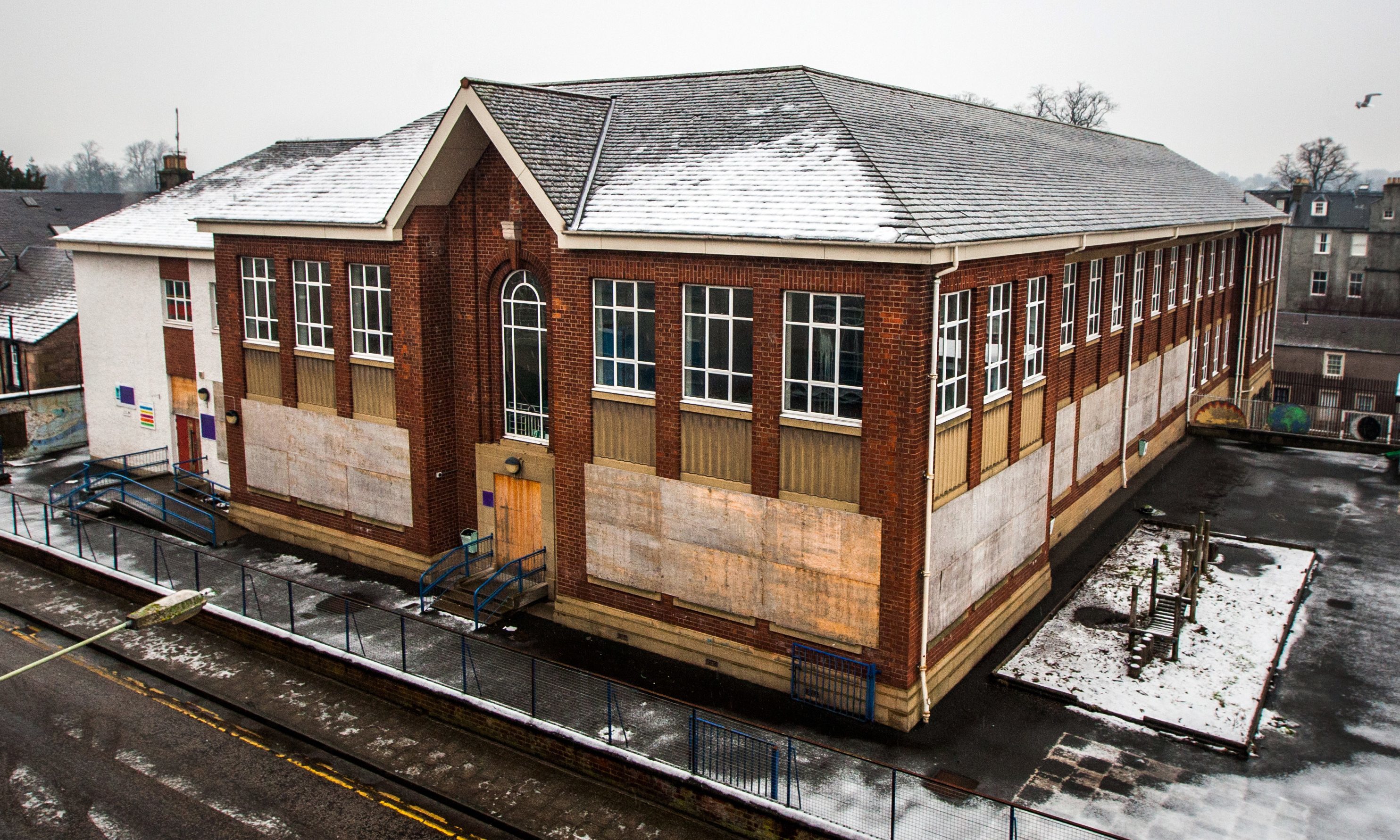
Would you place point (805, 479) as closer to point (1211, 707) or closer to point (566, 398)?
point (566, 398)

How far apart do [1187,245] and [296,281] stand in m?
24.6

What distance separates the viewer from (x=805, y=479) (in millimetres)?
15344

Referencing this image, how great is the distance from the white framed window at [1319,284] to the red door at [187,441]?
65.2 metres

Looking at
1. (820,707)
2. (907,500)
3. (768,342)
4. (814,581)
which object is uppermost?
(768,342)

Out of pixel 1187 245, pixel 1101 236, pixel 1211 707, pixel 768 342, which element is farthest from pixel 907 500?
pixel 1187 245

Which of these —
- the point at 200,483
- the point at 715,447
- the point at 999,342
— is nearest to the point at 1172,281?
the point at 999,342

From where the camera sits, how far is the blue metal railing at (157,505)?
2359cm

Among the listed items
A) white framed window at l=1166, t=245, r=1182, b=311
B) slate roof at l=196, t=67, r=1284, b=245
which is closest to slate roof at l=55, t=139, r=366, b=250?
slate roof at l=196, t=67, r=1284, b=245

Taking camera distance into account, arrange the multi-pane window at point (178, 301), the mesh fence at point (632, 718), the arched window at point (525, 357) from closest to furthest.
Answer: the mesh fence at point (632, 718) < the arched window at point (525, 357) < the multi-pane window at point (178, 301)

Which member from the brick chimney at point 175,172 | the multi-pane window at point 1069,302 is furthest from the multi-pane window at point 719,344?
the brick chimney at point 175,172

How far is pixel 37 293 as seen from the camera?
35219 millimetres

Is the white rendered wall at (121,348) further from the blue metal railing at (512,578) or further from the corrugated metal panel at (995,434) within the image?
the corrugated metal panel at (995,434)

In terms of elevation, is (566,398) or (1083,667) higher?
(566,398)

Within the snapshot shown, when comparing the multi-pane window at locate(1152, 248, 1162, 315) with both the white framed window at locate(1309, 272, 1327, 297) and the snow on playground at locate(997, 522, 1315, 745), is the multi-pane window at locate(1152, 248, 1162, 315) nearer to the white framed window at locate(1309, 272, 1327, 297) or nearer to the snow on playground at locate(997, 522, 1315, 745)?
the snow on playground at locate(997, 522, 1315, 745)
